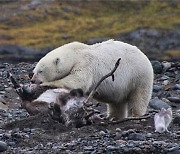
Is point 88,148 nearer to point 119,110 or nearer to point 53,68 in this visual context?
point 53,68

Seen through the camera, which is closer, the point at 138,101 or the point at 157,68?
the point at 138,101

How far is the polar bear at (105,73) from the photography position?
42.4 feet

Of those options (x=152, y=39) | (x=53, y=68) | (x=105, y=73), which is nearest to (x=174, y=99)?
(x=105, y=73)

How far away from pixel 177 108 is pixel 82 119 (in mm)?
4992

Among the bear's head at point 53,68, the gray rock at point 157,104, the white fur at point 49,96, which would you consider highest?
the bear's head at point 53,68

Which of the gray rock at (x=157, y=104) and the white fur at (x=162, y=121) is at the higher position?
the white fur at (x=162, y=121)

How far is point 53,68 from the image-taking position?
13.0 m

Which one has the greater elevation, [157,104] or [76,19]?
[157,104]

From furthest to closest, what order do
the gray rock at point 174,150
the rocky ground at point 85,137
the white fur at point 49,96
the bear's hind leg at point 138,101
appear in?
the bear's hind leg at point 138,101, the white fur at point 49,96, the rocky ground at point 85,137, the gray rock at point 174,150

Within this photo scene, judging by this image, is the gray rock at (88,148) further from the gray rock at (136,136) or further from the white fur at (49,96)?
the white fur at (49,96)

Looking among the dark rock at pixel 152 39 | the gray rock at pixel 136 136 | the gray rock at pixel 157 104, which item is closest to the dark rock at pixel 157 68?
the gray rock at pixel 157 104

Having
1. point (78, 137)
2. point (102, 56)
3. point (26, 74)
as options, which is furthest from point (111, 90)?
point (26, 74)

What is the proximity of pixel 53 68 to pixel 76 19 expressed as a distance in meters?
92.6

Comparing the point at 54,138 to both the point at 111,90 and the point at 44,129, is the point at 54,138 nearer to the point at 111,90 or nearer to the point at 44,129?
the point at 44,129
